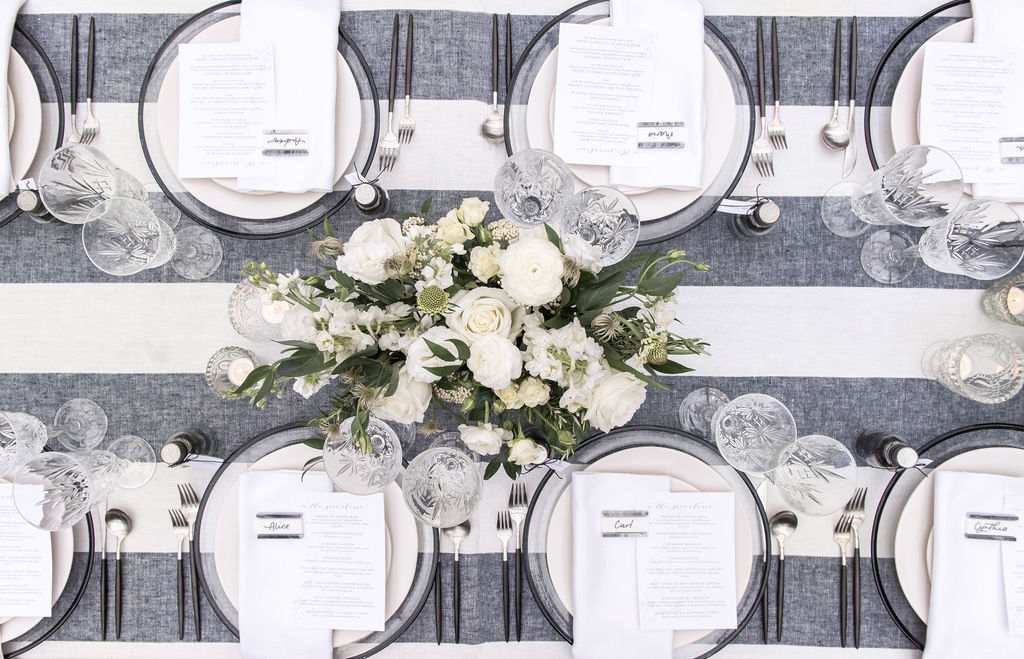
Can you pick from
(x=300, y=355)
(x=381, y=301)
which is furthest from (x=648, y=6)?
(x=300, y=355)

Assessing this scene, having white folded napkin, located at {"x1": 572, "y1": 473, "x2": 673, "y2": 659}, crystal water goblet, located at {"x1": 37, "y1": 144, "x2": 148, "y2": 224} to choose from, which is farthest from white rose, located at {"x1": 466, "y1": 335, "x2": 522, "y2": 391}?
crystal water goblet, located at {"x1": 37, "y1": 144, "x2": 148, "y2": 224}

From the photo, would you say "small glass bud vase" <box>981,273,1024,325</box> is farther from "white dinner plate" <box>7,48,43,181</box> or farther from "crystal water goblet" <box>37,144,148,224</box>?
"white dinner plate" <box>7,48,43,181</box>

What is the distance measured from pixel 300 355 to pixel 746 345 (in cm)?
94

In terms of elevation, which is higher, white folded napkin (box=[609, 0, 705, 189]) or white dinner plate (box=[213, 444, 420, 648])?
white folded napkin (box=[609, 0, 705, 189])

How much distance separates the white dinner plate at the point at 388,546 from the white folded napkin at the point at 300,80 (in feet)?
1.96

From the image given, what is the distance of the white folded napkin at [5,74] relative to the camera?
121 centimetres

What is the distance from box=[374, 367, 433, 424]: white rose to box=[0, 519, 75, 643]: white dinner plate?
3.13ft

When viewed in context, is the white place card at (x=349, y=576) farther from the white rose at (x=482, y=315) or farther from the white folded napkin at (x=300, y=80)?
the white folded napkin at (x=300, y=80)

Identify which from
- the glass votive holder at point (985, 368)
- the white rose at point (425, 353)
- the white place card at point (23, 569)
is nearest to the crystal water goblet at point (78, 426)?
the white place card at point (23, 569)

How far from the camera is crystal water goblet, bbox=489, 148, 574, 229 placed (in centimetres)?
93

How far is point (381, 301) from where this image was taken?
0.84m

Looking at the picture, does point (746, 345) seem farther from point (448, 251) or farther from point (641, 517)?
point (448, 251)

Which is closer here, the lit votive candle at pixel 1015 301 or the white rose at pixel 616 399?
the white rose at pixel 616 399

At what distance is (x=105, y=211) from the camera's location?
3.68 feet
